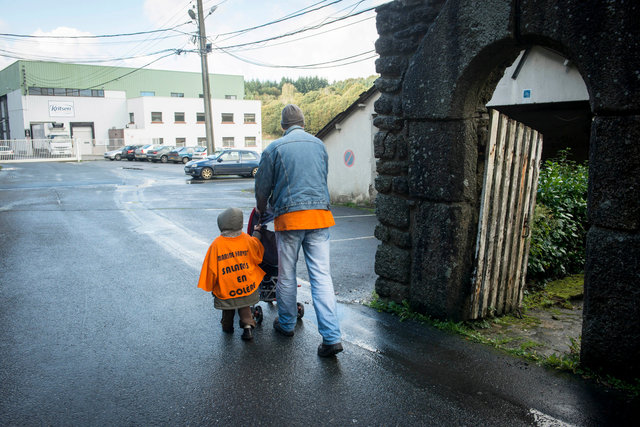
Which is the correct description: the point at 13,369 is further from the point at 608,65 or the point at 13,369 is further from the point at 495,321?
the point at 608,65

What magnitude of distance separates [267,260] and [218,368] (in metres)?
1.38

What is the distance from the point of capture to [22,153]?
3841 cm

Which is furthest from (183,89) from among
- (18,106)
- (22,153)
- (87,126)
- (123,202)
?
(123,202)

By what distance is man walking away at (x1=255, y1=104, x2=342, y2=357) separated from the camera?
13.1 feet

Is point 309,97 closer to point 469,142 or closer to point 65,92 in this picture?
point 65,92

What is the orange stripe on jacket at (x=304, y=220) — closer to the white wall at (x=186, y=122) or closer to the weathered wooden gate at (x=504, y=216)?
the weathered wooden gate at (x=504, y=216)

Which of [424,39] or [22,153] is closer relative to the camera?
[424,39]

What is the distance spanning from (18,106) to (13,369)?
2088 inches

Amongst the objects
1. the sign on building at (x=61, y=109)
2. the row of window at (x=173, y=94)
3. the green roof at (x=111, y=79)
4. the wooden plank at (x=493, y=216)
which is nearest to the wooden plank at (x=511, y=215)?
the wooden plank at (x=493, y=216)

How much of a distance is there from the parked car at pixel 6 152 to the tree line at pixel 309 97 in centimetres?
2385

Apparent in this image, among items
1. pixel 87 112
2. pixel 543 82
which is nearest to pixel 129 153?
pixel 87 112

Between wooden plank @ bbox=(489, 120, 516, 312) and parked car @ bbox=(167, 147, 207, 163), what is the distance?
35642mm

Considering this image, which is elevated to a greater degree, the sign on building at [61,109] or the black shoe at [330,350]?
the sign on building at [61,109]

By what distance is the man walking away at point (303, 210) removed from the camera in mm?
4004
